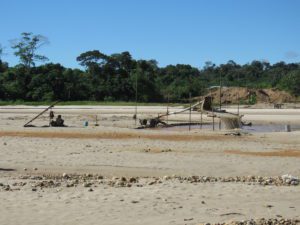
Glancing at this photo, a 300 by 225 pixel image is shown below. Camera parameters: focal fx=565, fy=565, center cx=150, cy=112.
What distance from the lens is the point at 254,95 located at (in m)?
86.7

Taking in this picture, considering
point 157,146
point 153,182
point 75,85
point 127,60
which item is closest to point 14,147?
point 157,146

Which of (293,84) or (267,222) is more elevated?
(293,84)

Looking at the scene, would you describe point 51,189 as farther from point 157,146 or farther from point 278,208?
point 157,146

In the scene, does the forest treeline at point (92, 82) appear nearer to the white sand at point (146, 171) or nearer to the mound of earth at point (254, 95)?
the mound of earth at point (254, 95)

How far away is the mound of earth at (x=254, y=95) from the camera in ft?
286

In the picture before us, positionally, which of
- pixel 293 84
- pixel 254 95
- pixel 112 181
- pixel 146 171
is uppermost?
pixel 293 84

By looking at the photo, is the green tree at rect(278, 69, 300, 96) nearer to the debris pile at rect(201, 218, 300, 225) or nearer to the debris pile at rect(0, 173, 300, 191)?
the debris pile at rect(0, 173, 300, 191)

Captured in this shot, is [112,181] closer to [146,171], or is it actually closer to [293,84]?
[146,171]

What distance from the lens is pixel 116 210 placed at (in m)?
9.46

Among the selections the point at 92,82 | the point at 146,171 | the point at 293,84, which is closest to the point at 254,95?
the point at 293,84

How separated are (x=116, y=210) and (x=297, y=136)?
2053 centimetres

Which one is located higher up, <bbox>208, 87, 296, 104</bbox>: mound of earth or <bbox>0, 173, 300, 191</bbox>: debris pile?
<bbox>208, 87, 296, 104</bbox>: mound of earth

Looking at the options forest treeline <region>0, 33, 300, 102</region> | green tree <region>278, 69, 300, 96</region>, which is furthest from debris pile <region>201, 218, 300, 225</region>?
green tree <region>278, 69, 300, 96</region>

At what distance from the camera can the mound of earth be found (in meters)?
87.1
